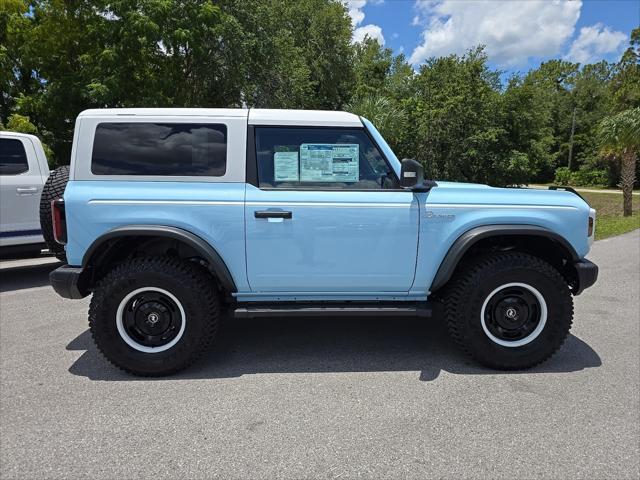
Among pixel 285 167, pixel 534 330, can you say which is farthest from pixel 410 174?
pixel 534 330

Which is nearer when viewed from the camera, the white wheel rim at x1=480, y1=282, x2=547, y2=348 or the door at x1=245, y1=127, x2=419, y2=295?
the door at x1=245, y1=127, x2=419, y2=295

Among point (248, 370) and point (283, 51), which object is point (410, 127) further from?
point (248, 370)

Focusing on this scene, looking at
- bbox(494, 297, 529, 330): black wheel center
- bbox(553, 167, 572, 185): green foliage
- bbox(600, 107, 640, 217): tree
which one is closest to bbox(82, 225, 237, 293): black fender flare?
bbox(494, 297, 529, 330): black wheel center

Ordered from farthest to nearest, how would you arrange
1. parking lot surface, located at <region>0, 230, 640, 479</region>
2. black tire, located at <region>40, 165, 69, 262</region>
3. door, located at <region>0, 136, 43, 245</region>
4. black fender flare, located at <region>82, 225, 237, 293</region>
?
door, located at <region>0, 136, 43, 245</region> → black tire, located at <region>40, 165, 69, 262</region> → black fender flare, located at <region>82, 225, 237, 293</region> → parking lot surface, located at <region>0, 230, 640, 479</region>

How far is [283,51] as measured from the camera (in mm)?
18219

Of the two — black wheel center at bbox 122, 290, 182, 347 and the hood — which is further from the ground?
the hood

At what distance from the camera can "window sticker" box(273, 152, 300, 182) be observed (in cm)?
337

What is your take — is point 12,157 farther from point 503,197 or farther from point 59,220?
point 503,197

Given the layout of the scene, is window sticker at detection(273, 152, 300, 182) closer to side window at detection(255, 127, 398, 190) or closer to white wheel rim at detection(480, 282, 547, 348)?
side window at detection(255, 127, 398, 190)

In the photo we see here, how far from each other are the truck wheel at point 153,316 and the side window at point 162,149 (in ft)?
2.31

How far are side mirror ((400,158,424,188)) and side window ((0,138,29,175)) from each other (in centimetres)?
552

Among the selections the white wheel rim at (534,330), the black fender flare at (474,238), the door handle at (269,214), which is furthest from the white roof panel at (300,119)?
the white wheel rim at (534,330)

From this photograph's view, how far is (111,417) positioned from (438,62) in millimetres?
27209

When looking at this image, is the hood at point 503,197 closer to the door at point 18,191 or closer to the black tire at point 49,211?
the black tire at point 49,211
